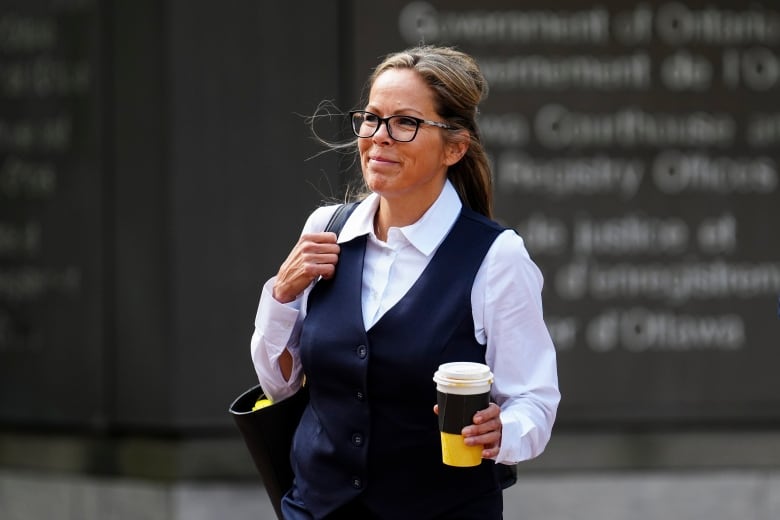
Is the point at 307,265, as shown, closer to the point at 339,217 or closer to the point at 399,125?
the point at 339,217

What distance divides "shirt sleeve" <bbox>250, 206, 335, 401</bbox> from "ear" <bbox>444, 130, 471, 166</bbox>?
0.36 metres

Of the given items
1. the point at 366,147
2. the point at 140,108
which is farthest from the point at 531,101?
the point at 366,147

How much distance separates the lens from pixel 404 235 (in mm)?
3275

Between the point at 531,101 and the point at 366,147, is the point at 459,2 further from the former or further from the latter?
the point at 366,147

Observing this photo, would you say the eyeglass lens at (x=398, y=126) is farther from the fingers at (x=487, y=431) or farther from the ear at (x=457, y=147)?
the fingers at (x=487, y=431)

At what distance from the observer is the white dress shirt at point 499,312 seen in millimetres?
3119

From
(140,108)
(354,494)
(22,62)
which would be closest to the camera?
(354,494)

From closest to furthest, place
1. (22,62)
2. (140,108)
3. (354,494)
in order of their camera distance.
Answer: (354,494), (140,108), (22,62)

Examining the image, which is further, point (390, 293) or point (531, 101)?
point (531, 101)

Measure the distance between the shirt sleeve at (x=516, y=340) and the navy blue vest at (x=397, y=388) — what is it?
32 mm

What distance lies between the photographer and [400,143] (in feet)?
10.6

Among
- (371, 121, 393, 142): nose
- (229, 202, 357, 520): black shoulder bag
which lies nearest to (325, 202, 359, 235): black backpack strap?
(229, 202, 357, 520): black shoulder bag

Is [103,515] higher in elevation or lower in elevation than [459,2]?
lower

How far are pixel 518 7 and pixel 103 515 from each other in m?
3.19
